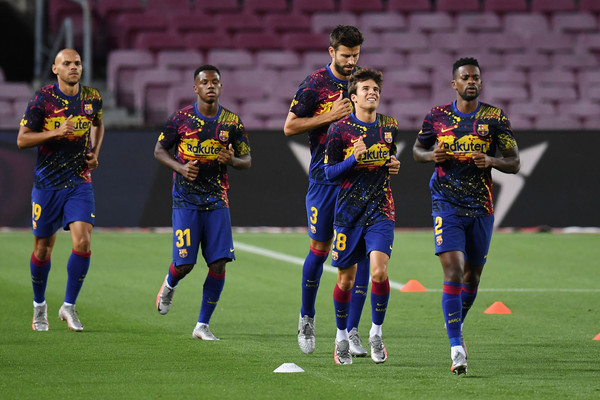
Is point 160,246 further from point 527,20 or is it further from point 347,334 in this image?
point 527,20

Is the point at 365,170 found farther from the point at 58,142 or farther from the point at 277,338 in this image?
the point at 58,142

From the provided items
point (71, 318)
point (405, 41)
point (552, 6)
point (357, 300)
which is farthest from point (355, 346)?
point (552, 6)

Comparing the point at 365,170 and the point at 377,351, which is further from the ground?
the point at 365,170

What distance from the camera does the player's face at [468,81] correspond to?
7801 millimetres

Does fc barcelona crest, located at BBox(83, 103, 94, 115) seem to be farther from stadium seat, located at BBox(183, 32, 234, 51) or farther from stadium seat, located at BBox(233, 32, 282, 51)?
stadium seat, located at BBox(233, 32, 282, 51)

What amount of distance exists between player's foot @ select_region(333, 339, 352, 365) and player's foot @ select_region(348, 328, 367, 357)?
31cm

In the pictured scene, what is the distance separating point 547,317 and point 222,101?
42.2ft

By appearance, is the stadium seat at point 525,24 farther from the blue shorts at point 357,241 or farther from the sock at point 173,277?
the blue shorts at point 357,241

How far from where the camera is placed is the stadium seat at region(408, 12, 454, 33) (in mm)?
24531

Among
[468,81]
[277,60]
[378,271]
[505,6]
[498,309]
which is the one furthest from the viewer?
[505,6]

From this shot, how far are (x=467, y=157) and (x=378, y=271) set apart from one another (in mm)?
959

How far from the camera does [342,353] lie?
305 inches

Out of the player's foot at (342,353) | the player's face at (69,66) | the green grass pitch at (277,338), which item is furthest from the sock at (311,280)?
the player's face at (69,66)

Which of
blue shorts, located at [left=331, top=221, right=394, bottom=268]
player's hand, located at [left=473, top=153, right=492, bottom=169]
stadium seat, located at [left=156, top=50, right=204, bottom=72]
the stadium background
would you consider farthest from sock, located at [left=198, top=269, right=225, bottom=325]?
stadium seat, located at [left=156, top=50, right=204, bottom=72]
